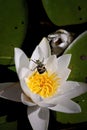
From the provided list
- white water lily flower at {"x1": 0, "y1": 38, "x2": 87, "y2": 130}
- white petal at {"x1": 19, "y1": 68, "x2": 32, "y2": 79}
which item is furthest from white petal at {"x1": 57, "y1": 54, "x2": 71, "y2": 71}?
white petal at {"x1": 19, "y1": 68, "x2": 32, "y2": 79}

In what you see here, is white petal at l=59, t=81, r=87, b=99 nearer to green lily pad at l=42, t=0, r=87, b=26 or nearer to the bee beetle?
the bee beetle

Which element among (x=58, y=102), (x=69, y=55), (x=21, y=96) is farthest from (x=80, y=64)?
(x=21, y=96)

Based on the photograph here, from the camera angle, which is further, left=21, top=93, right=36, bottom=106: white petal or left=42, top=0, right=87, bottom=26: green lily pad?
left=42, top=0, right=87, bottom=26: green lily pad

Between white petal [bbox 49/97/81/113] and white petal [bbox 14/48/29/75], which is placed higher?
white petal [bbox 14/48/29/75]

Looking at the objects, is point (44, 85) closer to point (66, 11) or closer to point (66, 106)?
point (66, 106)

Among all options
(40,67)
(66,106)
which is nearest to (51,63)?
(40,67)

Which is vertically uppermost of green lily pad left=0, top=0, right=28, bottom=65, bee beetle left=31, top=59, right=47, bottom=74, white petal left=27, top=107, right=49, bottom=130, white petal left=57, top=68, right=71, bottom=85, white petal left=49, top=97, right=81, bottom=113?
green lily pad left=0, top=0, right=28, bottom=65
